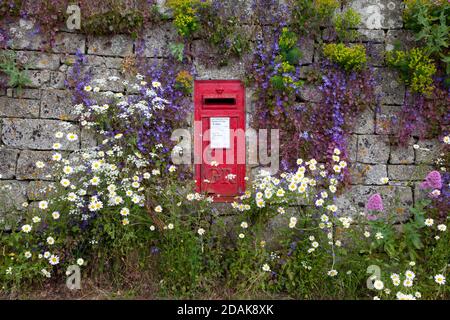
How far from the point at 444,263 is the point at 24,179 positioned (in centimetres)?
414

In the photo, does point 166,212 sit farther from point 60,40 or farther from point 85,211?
point 60,40

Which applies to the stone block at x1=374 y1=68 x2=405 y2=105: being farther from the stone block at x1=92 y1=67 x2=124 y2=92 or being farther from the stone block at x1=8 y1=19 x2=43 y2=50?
the stone block at x1=8 y1=19 x2=43 y2=50

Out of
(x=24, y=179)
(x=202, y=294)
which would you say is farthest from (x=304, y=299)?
(x=24, y=179)

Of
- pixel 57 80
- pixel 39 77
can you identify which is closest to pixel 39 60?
pixel 39 77

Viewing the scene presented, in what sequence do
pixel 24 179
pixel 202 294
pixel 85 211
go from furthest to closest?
pixel 24 179, pixel 85 211, pixel 202 294

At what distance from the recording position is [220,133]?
493 cm

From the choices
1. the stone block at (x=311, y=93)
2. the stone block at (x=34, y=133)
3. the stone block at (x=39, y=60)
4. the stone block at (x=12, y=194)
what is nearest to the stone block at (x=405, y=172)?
the stone block at (x=311, y=93)

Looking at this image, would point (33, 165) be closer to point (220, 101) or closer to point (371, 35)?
A: point (220, 101)

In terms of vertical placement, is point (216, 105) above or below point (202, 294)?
above

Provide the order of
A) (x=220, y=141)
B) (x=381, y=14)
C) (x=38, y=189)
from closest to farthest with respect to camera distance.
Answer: (x=38, y=189), (x=220, y=141), (x=381, y=14)

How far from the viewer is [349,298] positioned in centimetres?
423

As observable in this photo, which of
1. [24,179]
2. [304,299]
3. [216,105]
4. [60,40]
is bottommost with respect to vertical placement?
[304,299]

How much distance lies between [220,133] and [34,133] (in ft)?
6.27

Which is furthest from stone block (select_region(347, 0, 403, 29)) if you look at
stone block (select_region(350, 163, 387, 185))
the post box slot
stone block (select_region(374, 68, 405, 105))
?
the post box slot
